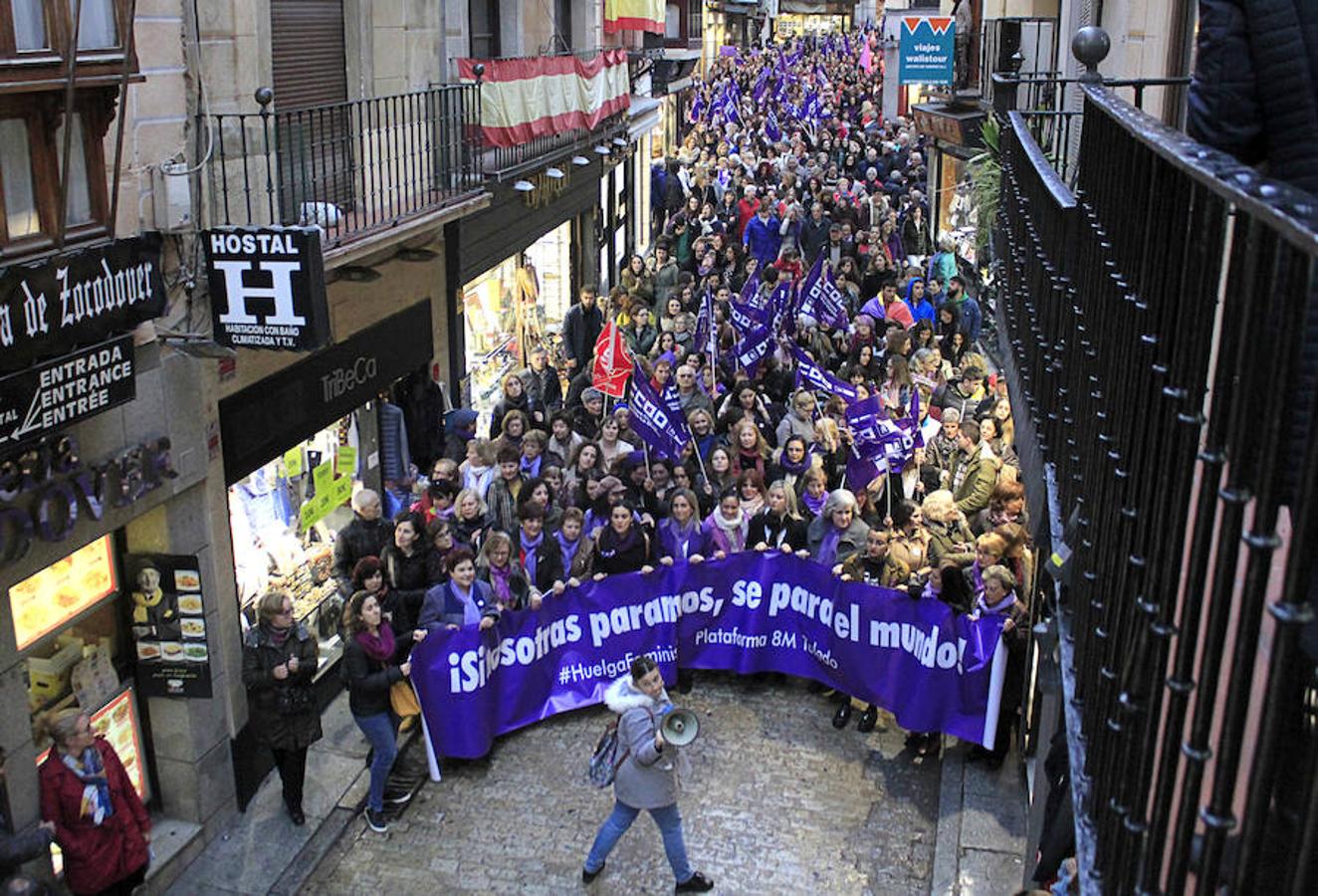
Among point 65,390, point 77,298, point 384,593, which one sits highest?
point 77,298

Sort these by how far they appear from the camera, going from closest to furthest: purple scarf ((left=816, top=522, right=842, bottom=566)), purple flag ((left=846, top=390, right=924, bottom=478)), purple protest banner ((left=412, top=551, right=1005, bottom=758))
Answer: purple protest banner ((left=412, top=551, right=1005, bottom=758))
purple scarf ((left=816, top=522, right=842, bottom=566))
purple flag ((left=846, top=390, right=924, bottom=478))

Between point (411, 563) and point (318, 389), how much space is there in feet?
7.34

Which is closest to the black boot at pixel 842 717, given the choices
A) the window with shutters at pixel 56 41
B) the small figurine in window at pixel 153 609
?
the small figurine in window at pixel 153 609

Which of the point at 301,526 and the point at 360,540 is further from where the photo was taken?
the point at 301,526

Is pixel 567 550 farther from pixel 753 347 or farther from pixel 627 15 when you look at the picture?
pixel 627 15

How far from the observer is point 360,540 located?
37.8 ft

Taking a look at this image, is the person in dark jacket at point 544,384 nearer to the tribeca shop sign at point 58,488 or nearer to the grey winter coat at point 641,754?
the tribeca shop sign at point 58,488

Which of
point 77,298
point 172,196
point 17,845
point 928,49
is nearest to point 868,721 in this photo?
point 17,845

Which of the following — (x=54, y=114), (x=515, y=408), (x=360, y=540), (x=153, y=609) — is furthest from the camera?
(x=515, y=408)

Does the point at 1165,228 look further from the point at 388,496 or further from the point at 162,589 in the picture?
the point at 388,496

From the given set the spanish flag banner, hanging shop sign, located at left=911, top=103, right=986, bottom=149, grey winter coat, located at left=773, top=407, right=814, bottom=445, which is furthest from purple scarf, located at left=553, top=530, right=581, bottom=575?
the spanish flag banner

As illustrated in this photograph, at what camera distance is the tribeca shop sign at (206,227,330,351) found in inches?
361

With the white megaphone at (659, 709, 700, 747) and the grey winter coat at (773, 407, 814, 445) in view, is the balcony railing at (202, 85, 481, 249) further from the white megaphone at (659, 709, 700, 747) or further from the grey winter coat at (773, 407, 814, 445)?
the white megaphone at (659, 709, 700, 747)

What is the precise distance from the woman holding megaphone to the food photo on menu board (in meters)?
3.15
